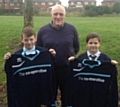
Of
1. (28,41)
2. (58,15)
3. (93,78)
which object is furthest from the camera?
(58,15)

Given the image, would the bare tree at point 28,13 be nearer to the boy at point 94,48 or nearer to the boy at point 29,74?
the boy at point 29,74

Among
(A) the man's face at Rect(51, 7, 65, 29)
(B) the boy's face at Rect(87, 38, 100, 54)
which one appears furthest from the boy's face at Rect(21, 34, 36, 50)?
(B) the boy's face at Rect(87, 38, 100, 54)

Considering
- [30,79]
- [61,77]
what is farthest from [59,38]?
[30,79]

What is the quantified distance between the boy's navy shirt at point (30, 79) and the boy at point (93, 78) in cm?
42

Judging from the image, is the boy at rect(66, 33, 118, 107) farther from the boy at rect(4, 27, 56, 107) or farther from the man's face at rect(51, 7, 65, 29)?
the man's face at rect(51, 7, 65, 29)

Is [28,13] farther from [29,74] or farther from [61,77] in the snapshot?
[29,74]

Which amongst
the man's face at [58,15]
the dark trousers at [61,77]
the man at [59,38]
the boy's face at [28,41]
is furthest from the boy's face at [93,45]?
the boy's face at [28,41]

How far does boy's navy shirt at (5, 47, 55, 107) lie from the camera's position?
5887mm

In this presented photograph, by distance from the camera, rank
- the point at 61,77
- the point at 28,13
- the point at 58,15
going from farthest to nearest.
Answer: the point at 28,13
the point at 61,77
the point at 58,15

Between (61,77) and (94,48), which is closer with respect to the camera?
(94,48)

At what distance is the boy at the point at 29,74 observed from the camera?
5.86 metres

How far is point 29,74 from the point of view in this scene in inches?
234

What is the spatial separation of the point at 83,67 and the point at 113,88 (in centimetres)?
70

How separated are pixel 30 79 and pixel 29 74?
109 mm
